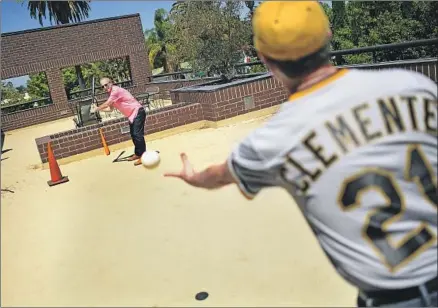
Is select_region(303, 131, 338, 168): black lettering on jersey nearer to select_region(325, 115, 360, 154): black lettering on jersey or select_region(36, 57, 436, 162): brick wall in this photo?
Answer: select_region(325, 115, 360, 154): black lettering on jersey

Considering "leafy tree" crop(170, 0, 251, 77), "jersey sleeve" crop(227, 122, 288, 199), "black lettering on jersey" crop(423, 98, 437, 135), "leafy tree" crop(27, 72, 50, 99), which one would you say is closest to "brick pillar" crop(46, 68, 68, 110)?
"leafy tree" crop(27, 72, 50, 99)

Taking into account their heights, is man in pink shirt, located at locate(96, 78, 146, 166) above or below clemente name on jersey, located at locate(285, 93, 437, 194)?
below

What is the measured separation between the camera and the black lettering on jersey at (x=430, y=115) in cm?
125

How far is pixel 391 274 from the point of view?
1262 millimetres

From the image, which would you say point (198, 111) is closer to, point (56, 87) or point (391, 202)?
point (391, 202)

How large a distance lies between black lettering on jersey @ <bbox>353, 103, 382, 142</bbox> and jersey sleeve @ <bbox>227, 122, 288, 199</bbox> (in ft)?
0.75

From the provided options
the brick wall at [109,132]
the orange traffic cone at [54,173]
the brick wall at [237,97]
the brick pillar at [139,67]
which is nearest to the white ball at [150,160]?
the orange traffic cone at [54,173]

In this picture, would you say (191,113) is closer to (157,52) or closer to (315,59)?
(315,59)

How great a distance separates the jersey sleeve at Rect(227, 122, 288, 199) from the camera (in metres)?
1.29

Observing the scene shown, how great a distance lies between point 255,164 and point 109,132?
9.09m

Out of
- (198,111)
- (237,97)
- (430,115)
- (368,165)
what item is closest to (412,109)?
(430,115)

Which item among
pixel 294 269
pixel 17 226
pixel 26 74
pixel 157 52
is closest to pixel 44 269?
pixel 17 226

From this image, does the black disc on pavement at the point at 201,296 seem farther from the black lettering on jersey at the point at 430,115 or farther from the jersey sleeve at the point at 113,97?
the jersey sleeve at the point at 113,97

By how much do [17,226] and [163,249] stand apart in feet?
4.66
